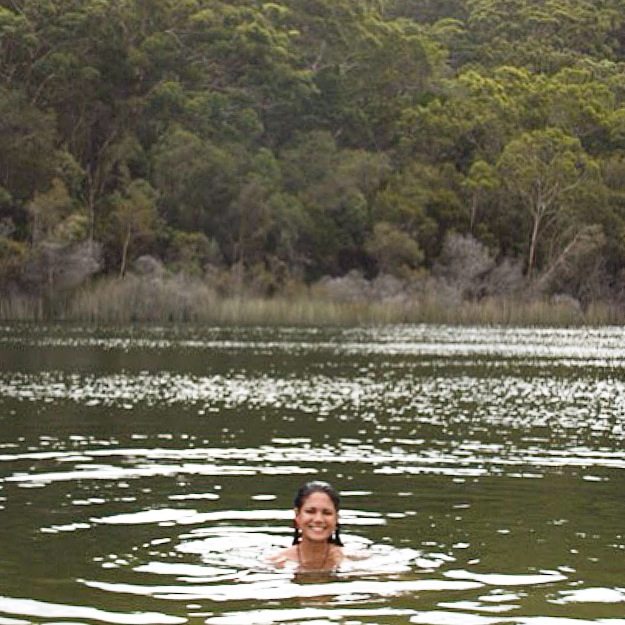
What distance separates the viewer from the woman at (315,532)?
1105 cm

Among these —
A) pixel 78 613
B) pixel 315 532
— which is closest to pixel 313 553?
A: pixel 315 532

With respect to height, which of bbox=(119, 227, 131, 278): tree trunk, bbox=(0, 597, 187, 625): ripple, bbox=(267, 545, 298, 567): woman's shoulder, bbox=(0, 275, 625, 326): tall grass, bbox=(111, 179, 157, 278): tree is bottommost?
bbox=(0, 597, 187, 625): ripple

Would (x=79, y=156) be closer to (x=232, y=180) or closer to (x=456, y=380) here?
(x=232, y=180)

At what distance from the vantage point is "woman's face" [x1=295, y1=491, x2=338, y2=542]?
1104 cm

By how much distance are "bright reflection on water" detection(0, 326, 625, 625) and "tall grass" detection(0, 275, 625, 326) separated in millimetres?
25638

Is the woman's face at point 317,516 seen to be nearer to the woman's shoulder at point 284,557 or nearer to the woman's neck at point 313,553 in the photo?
the woman's neck at point 313,553

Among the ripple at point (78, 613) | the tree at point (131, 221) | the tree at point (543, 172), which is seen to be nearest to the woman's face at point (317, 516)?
the ripple at point (78, 613)

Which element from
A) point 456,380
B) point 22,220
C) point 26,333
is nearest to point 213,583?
point 456,380

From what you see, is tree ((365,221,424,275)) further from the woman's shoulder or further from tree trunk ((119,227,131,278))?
the woman's shoulder

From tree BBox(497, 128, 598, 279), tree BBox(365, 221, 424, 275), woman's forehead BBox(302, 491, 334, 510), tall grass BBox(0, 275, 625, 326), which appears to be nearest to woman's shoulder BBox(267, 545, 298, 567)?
woman's forehead BBox(302, 491, 334, 510)

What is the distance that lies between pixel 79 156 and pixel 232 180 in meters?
8.38

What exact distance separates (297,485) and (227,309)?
47058 mm

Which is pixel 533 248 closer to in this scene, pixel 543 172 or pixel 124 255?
pixel 543 172

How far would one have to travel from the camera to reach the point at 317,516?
11.1m
